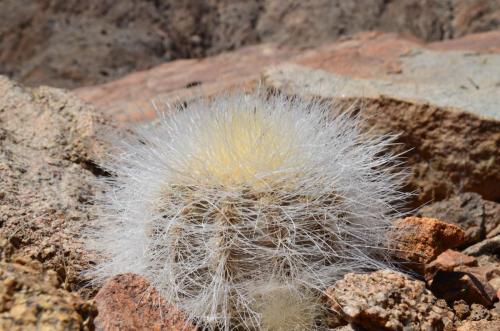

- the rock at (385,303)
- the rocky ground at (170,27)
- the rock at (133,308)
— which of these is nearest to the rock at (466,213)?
the rock at (385,303)

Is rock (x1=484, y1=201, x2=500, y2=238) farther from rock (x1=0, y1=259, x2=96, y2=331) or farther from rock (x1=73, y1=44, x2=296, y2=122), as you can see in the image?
rock (x1=0, y1=259, x2=96, y2=331)

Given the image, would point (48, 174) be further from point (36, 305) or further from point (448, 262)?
point (448, 262)

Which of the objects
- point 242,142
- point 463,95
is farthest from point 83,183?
point 463,95

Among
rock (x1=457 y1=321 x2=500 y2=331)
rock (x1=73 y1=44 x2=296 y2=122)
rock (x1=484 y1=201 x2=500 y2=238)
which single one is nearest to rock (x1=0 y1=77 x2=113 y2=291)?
rock (x1=73 y1=44 x2=296 y2=122)

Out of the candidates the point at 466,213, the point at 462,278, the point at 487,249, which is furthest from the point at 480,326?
the point at 466,213

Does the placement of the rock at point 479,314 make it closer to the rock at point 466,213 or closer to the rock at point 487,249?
the rock at point 487,249
